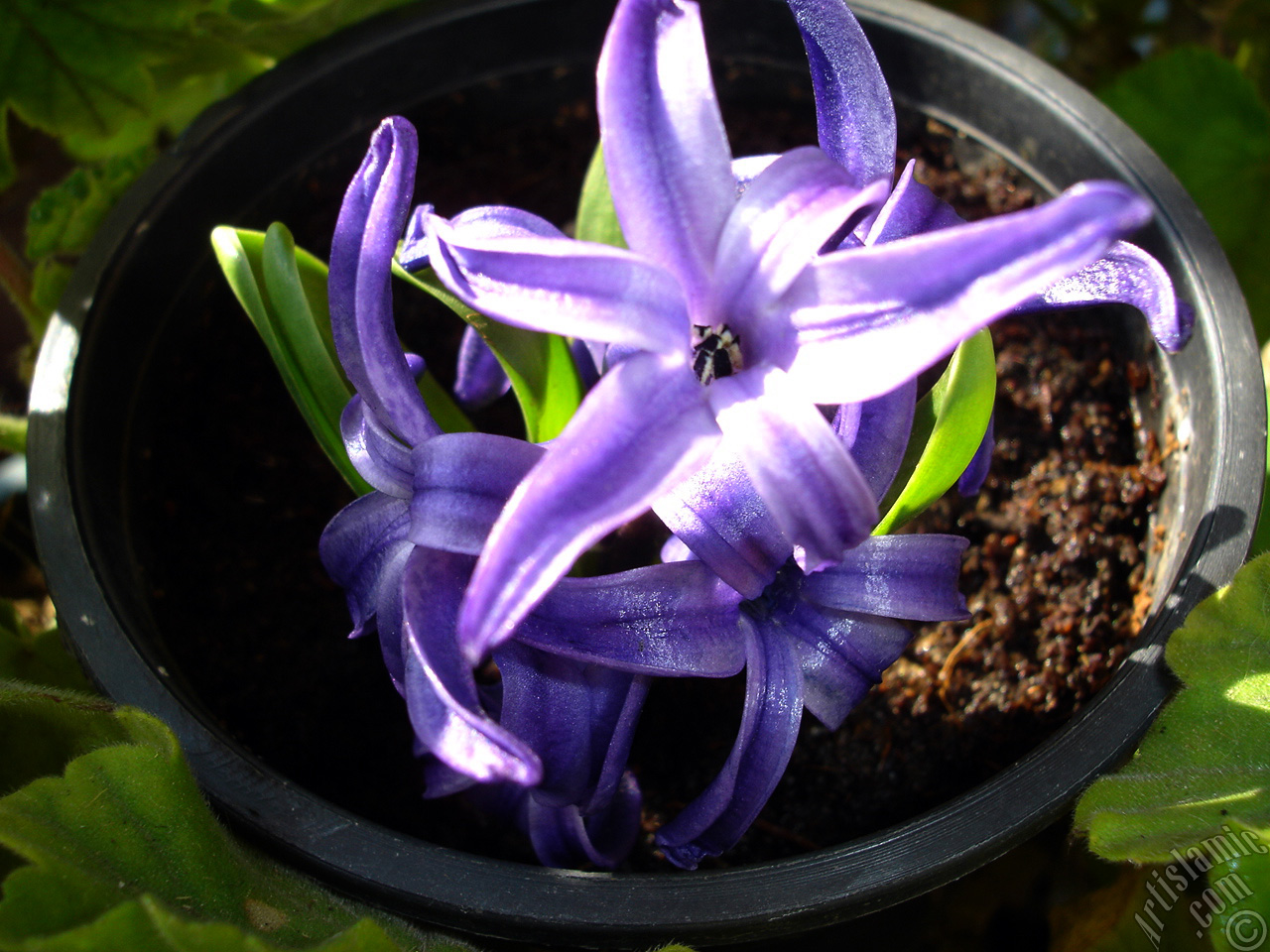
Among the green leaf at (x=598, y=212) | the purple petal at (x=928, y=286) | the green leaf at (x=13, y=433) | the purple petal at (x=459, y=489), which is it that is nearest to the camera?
the purple petal at (x=928, y=286)

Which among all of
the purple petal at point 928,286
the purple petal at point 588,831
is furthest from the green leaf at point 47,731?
the purple petal at point 928,286

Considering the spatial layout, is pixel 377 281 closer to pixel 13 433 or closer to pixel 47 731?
pixel 47 731

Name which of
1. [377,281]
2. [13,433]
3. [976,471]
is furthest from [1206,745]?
[13,433]

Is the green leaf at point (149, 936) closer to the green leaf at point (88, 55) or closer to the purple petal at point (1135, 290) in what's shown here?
the purple petal at point (1135, 290)

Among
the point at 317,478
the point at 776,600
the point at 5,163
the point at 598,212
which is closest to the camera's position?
the point at 776,600

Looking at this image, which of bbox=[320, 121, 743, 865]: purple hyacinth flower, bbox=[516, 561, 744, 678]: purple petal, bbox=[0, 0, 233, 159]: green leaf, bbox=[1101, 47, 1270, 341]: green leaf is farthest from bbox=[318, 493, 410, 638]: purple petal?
bbox=[1101, 47, 1270, 341]: green leaf

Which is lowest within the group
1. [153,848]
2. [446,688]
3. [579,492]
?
[153,848]

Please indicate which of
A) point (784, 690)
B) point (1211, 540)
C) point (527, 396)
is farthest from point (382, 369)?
point (1211, 540)
